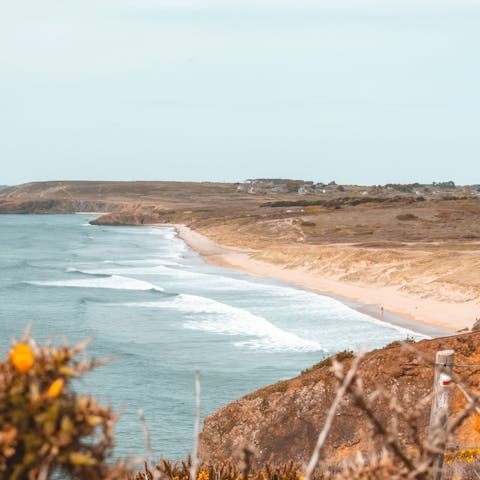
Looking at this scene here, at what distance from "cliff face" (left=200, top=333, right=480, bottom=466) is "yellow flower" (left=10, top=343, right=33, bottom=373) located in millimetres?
12239

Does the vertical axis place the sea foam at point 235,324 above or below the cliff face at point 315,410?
below

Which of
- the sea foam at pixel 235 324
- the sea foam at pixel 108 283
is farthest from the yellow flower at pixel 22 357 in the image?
the sea foam at pixel 108 283

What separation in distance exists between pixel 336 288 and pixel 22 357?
2157 inches

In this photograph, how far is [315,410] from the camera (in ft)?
49.9

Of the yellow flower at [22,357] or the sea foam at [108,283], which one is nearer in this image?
Result: the yellow flower at [22,357]

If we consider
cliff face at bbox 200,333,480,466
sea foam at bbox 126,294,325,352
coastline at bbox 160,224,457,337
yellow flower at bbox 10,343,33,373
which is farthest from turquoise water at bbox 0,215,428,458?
yellow flower at bbox 10,343,33,373

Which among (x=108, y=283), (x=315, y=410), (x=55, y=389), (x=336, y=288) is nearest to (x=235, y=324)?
(x=336, y=288)

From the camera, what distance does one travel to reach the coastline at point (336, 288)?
4050 centimetres

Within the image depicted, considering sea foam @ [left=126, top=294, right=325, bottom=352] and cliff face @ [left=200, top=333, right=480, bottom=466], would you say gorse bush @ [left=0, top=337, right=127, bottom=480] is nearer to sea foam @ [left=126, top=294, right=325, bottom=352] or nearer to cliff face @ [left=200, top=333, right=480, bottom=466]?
cliff face @ [left=200, top=333, right=480, bottom=466]

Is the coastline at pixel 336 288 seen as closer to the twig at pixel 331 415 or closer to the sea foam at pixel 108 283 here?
the sea foam at pixel 108 283

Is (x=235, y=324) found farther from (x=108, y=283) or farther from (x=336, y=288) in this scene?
(x=108, y=283)

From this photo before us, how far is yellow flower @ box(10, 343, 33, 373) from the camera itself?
8.16 feet

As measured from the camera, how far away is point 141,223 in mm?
179250

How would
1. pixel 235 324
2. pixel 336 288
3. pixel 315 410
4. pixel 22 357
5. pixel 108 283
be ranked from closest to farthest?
pixel 22 357 < pixel 315 410 < pixel 235 324 < pixel 336 288 < pixel 108 283
